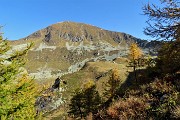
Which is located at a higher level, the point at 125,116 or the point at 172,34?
the point at 172,34

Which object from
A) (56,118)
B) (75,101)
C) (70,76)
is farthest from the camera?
(70,76)

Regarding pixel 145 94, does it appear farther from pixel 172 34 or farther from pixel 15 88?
pixel 15 88

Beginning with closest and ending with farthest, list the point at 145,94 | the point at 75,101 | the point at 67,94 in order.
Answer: the point at 145,94 → the point at 75,101 → the point at 67,94

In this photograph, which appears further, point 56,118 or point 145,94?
point 56,118

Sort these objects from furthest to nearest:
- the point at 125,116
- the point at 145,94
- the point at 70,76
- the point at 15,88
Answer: the point at 70,76
the point at 145,94
the point at 15,88
the point at 125,116

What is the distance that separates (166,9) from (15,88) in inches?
317

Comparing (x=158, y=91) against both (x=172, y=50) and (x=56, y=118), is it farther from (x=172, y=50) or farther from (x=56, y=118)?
(x=56, y=118)

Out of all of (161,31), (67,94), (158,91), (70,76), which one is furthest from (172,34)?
(70,76)

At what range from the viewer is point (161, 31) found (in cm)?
1334

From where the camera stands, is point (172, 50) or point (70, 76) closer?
point (172, 50)

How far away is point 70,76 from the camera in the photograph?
133250 mm

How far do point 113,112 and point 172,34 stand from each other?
482 cm

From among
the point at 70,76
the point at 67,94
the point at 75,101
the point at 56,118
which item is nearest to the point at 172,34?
the point at 75,101

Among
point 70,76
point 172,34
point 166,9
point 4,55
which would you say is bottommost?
point 70,76
